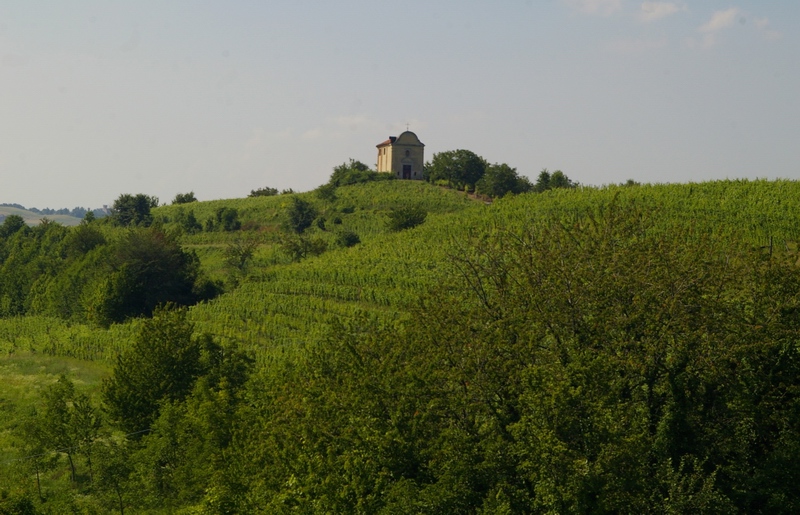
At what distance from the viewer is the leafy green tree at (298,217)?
276 ft

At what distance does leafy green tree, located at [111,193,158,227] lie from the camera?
96.3 m

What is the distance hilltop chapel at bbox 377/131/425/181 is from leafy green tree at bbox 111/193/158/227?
3040 centimetres

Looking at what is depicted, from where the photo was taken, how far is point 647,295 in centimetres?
2347

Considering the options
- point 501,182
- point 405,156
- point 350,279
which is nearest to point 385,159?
point 405,156

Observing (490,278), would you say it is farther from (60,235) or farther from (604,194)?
(60,235)

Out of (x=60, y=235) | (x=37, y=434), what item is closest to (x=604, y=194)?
(x=37, y=434)

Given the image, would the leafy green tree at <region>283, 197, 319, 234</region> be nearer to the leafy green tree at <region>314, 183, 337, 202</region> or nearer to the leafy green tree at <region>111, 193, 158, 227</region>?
the leafy green tree at <region>314, 183, 337, 202</region>

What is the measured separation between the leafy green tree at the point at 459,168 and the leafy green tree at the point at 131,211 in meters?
34.9

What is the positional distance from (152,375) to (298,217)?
49.8 m

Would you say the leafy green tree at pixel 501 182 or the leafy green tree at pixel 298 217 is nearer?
the leafy green tree at pixel 298 217

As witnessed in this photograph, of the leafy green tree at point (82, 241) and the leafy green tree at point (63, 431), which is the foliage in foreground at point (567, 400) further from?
the leafy green tree at point (82, 241)

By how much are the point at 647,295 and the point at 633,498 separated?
22.2ft

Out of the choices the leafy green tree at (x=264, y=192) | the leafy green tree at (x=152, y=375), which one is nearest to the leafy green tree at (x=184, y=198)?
the leafy green tree at (x=264, y=192)

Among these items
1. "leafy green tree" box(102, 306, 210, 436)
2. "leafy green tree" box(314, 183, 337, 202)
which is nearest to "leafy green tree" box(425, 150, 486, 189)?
"leafy green tree" box(314, 183, 337, 202)
